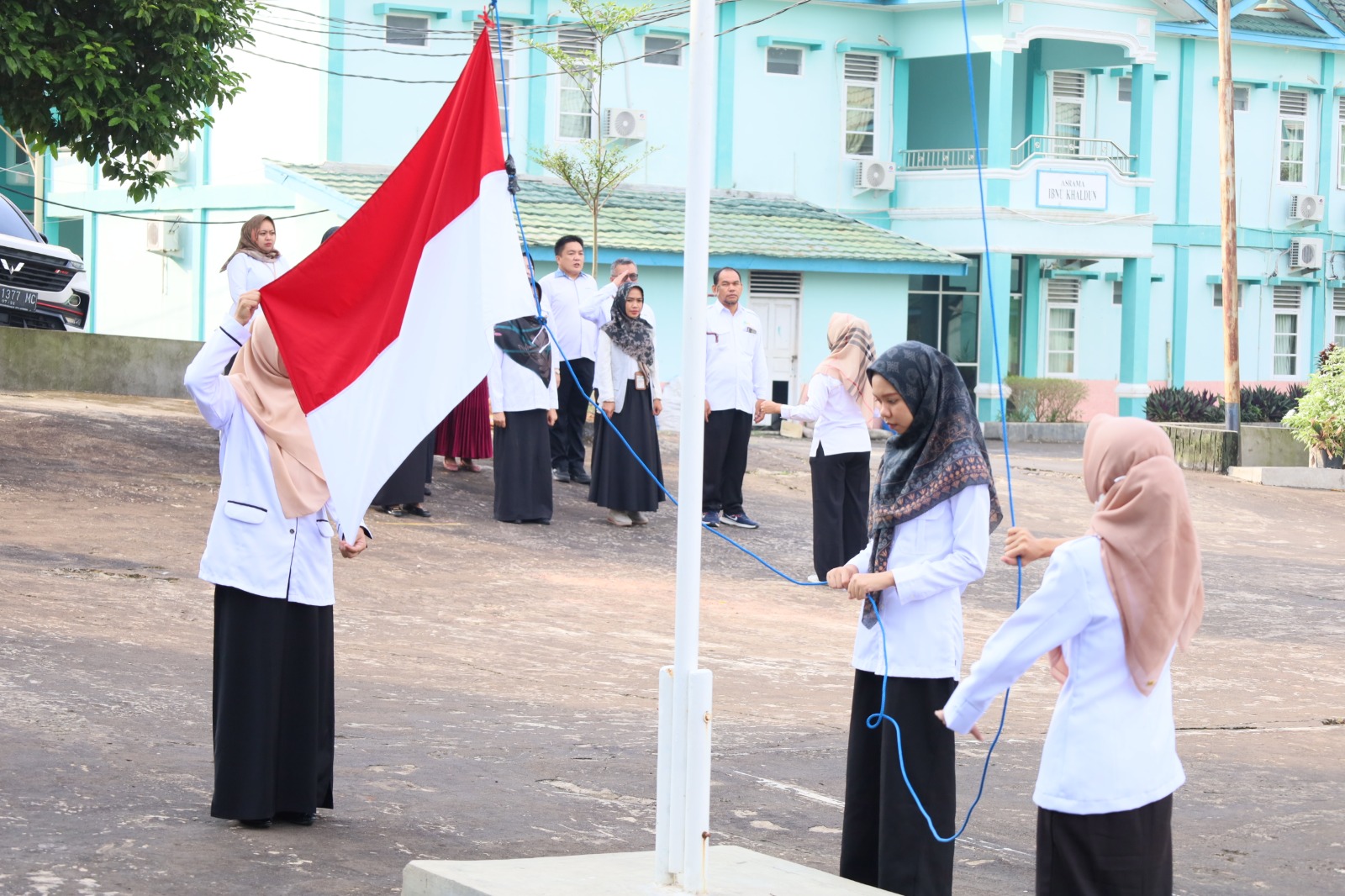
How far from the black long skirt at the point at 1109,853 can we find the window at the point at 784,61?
80.5 ft

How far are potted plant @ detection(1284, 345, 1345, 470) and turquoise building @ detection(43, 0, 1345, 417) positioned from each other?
5.27 metres

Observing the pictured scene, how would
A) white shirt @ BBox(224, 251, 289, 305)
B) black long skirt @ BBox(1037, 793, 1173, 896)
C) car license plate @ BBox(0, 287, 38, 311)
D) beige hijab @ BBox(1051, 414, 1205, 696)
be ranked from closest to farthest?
beige hijab @ BBox(1051, 414, 1205, 696) < black long skirt @ BBox(1037, 793, 1173, 896) < white shirt @ BBox(224, 251, 289, 305) < car license plate @ BBox(0, 287, 38, 311)

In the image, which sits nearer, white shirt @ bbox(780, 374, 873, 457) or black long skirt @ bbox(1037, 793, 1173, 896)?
black long skirt @ bbox(1037, 793, 1173, 896)

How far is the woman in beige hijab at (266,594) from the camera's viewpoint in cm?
568

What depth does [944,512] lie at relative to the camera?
16.9 feet

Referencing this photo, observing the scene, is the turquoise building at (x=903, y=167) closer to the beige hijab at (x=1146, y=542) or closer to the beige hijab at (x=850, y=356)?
the beige hijab at (x=850, y=356)

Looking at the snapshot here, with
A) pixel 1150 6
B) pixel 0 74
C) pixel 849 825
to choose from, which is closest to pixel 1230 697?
pixel 849 825

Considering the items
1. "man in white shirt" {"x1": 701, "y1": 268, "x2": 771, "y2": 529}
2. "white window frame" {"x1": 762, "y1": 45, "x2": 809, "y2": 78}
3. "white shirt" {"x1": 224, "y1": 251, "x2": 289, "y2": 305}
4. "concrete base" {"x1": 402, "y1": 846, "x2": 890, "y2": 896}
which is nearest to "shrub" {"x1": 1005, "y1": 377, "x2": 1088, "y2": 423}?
"white window frame" {"x1": 762, "y1": 45, "x2": 809, "y2": 78}

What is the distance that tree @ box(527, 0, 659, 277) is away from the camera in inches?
883

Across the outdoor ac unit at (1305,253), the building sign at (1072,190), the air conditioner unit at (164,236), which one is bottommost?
the air conditioner unit at (164,236)

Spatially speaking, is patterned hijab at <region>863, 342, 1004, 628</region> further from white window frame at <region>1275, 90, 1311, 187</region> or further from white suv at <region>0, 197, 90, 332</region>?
white window frame at <region>1275, 90, 1311, 187</region>

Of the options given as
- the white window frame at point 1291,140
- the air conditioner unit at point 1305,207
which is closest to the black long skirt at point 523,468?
the air conditioner unit at point 1305,207

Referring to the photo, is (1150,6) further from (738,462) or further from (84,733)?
(84,733)

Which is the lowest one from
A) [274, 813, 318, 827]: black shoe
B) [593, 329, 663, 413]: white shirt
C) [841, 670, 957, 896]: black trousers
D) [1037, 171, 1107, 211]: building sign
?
[274, 813, 318, 827]: black shoe
